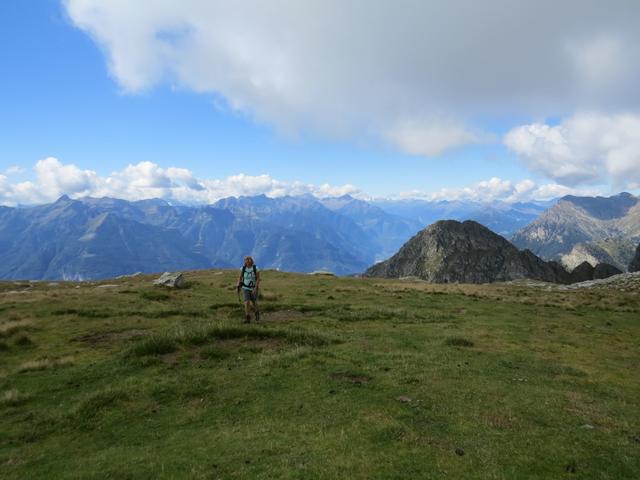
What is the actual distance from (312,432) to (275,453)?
4.78ft

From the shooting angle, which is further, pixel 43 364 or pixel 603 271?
pixel 603 271

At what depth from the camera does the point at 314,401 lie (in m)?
13.7

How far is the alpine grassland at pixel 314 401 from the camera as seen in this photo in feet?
32.2

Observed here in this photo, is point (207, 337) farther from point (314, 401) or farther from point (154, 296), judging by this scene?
point (154, 296)

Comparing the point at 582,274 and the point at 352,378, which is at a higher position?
the point at 352,378

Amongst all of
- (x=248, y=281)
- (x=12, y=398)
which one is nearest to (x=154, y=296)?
(x=248, y=281)

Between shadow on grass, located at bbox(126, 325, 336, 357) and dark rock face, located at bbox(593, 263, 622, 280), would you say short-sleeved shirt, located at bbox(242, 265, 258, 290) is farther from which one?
dark rock face, located at bbox(593, 263, 622, 280)

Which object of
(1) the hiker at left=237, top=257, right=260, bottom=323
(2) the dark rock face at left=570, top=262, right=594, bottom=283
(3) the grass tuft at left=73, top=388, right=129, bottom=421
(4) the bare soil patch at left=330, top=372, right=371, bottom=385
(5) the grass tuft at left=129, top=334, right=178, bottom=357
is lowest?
(2) the dark rock face at left=570, top=262, right=594, bottom=283

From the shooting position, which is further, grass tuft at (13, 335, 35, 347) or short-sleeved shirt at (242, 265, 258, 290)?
short-sleeved shirt at (242, 265, 258, 290)

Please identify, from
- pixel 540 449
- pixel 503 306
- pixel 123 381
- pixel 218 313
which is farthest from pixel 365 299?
pixel 540 449

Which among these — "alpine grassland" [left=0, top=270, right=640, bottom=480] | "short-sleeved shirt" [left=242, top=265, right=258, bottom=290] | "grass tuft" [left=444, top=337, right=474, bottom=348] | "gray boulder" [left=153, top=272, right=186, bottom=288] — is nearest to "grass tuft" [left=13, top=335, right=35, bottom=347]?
"alpine grassland" [left=0, top=270, right=640, bottom=480]

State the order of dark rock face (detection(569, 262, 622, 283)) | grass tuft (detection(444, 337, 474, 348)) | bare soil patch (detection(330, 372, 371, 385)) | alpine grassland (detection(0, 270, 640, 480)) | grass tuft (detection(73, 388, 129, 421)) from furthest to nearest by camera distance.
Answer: dark rock face (detection(569, 262, 622, 283)), grass tuft (detection(444, 337, 474, 348)), bare soil patch (detection(330, 372, 371, 385)), grass tuft (detection(73, 388, 129, 421)), alpine grassland (detection(0, 270, 640, 480))

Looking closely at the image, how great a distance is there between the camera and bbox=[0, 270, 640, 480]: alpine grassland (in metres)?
9.83

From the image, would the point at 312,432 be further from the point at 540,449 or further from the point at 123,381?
the point at 123,381
